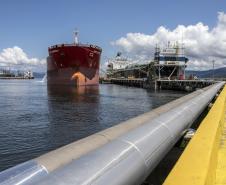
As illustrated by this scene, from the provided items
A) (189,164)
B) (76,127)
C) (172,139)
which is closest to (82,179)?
(189,164)

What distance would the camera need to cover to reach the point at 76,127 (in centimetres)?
2202

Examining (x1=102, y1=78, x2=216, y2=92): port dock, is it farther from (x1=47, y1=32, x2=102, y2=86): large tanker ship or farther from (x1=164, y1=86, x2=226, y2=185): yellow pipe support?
(x1=164, y1=86, x2=226, y2=185): yellow pipe support

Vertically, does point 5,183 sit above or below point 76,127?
above

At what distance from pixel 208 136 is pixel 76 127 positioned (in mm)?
14695

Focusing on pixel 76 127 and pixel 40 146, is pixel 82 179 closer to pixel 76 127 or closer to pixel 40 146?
pixel 40 146

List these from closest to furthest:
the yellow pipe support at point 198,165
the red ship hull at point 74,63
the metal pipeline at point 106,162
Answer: the metal pipeline at point 106,162, the yellow pipe support at point 198,165, the red ship hull at point 74,63

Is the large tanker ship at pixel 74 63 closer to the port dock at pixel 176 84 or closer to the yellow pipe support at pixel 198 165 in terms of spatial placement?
the port dock at pixel 176 84

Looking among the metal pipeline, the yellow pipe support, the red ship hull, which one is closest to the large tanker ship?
the red ship hull

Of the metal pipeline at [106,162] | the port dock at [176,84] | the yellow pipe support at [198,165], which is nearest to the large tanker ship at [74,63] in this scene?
the port dock at [176,84]

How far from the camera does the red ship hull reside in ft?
246

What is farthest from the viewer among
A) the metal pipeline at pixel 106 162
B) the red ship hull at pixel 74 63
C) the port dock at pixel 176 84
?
the port dock at pixel 176 84

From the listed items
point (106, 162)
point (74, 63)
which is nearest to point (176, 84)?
point (74, 63)

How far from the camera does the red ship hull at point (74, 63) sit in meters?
75.1

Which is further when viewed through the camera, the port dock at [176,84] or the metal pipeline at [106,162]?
the port dock at [176,84]
